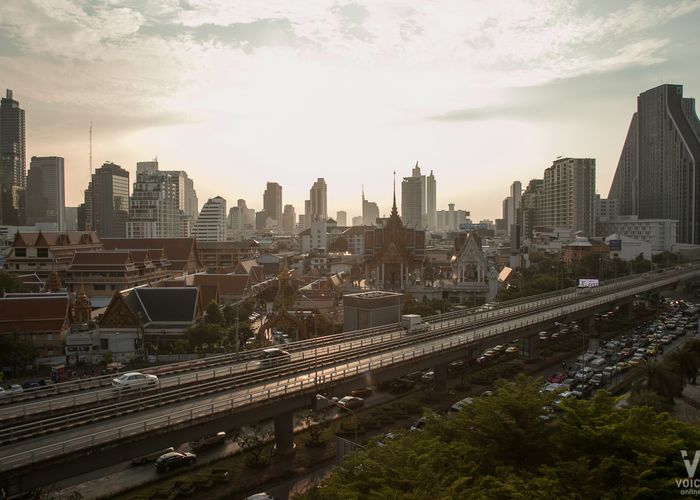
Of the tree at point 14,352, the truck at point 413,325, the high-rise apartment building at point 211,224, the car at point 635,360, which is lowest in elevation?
the car at point 635,360

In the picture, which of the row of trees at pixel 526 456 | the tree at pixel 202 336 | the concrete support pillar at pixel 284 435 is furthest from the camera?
the tree at pixel 202 336

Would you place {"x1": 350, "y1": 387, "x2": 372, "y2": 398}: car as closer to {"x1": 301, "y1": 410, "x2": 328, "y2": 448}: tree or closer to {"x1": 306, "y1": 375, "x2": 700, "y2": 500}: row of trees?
{"x1": 301, "y1": 410, "x2": 328, "y2": 448}: tree

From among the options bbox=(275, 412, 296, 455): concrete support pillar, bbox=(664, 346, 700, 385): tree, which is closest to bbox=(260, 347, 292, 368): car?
bbox=(275, 412, 296, 455): concrete support pillar

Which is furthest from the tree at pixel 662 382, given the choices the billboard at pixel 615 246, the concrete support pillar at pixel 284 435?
the billboard at pixel 615 246

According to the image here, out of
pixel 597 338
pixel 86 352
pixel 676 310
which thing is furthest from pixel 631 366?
pixel 86 352

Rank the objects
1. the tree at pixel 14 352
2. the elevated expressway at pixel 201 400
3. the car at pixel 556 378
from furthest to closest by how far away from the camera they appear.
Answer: the car at pixel 556 378, the tree at pixel 14 352, the elevated expressway at pixel 201 400

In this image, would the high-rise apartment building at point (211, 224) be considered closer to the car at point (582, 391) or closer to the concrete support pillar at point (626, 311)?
the concrete support pillar at point (626, 311)

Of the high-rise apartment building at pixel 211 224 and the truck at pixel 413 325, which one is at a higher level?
the high-rise apartment building at pixel 211 224
